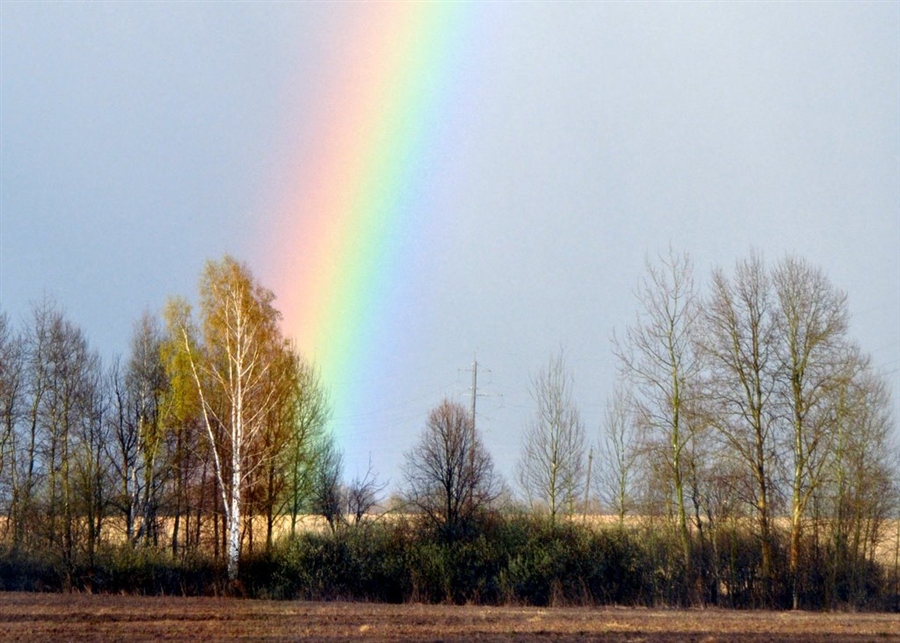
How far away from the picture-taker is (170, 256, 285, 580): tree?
32.5 metres

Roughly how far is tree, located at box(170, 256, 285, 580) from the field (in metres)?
8.92

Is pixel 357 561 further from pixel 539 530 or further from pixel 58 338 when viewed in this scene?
pixel 58 338

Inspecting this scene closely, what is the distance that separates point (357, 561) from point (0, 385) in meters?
23.6

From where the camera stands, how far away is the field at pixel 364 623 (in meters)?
16.4

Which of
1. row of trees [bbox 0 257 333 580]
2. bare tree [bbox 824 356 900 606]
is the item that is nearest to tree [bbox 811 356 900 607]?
bare tree [bbox 824 356 900 606]

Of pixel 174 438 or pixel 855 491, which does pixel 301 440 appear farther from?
pixel 855 491

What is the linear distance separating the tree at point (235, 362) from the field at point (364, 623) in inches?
351

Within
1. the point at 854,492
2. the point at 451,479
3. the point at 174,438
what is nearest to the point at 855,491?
the point at 854,492

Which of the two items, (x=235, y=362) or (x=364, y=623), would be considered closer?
(x=364, y=623)

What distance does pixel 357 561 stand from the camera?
29812mm

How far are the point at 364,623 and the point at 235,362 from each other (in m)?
17.2

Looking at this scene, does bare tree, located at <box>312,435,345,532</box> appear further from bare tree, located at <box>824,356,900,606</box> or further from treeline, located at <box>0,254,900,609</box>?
bare tree, located at <box>824,356,900,606</box>

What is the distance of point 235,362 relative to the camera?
33781 millimetres

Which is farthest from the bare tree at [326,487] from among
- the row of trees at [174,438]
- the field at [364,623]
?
the field at [364,623]
